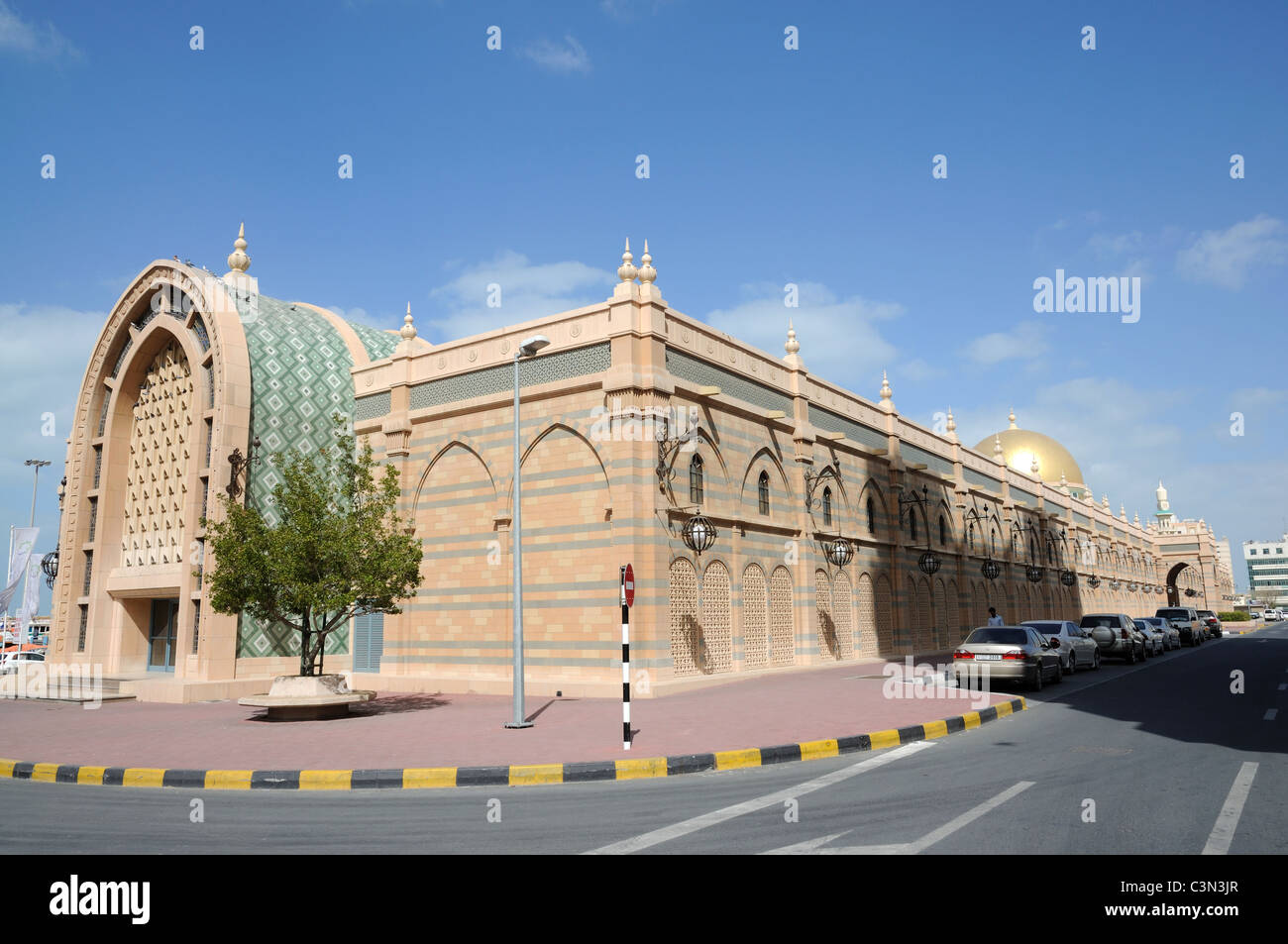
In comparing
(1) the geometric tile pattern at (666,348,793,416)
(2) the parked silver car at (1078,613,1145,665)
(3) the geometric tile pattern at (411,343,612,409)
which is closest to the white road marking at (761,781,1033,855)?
(3) the geometric tile pattern at (411,343,612,409)

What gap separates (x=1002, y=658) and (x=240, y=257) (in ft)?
77.7

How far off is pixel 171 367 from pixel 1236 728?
26401 mm

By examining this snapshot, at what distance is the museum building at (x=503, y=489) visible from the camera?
18906 millimetres

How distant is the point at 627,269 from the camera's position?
63.0 feet

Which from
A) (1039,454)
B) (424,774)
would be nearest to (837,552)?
(424,774)

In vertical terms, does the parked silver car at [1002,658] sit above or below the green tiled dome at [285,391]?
below

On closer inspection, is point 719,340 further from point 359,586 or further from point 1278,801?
point 1278,801

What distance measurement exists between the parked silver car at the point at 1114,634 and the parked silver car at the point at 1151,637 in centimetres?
194

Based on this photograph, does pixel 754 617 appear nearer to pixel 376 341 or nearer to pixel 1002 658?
pixel 1002 658

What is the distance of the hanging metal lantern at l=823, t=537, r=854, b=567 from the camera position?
25766 millimetres

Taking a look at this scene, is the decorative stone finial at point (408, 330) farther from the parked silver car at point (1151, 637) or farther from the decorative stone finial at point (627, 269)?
the parked silver car at point (1151, 637)

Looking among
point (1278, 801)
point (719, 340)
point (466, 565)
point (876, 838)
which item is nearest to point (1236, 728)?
point (1278, 801)

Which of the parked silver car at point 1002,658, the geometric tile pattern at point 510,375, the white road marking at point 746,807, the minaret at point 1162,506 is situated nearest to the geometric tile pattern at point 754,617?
the parked silver car at point 1002,658

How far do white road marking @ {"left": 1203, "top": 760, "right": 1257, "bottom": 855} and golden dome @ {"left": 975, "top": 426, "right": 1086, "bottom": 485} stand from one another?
57.8m
